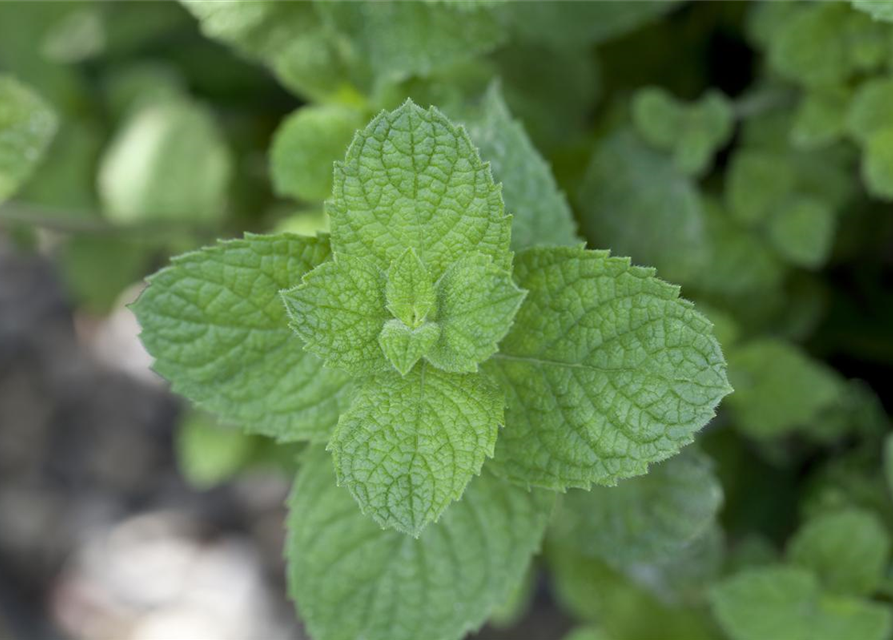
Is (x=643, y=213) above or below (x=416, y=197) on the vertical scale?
below

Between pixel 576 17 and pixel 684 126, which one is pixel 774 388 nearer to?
pixel 684 126

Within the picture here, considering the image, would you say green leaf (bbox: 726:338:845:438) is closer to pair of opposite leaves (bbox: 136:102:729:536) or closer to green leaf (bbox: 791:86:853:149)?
green leaf (bbox: 791:86:853:149)

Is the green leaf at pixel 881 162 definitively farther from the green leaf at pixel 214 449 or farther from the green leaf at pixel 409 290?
the green leaf at pixel 214 449

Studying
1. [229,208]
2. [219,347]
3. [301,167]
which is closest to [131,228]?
[229,208]

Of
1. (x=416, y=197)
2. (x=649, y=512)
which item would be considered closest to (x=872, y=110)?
(x=649, y=512)

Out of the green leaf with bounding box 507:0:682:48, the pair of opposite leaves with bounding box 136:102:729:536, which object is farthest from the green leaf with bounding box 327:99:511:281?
the green leaf with bounding box 507:0:682:48

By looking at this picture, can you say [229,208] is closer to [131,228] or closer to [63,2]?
[131,228]
